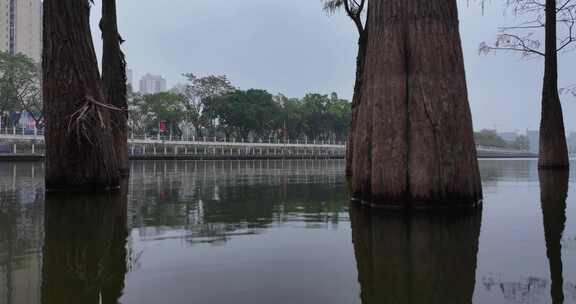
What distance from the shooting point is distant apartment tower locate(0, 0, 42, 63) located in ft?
352

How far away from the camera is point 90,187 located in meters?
9.94

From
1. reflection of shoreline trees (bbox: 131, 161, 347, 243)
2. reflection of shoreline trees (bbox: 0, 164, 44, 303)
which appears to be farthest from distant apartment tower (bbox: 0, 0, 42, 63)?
reflection of shoreline trees (bbox: 0, 164, 44, 303)

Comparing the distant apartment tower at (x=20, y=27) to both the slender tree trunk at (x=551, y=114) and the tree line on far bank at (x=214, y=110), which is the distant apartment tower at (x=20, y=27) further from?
the slender tree trunk at (x=551, y=114)

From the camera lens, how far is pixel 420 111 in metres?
6.61

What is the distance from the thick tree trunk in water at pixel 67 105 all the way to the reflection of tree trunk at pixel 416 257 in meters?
6.04

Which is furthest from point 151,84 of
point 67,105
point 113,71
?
point 67,105

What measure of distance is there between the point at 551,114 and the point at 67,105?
1465 cm

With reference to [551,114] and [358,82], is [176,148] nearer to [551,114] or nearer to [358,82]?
[358,82]

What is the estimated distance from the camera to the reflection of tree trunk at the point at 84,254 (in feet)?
10.1

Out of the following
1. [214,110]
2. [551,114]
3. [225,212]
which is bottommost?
[225,212]

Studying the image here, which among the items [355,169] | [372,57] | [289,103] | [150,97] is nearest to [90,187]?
[355,169]

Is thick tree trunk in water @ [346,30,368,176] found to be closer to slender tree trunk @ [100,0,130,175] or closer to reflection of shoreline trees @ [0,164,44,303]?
slender tree trunk @ [100,0,130,175]

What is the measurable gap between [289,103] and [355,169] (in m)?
77.3

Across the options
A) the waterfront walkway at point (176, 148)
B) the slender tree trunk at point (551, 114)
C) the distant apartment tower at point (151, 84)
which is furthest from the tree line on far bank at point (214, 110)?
the distant apartment tower at point (151, 84)
